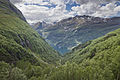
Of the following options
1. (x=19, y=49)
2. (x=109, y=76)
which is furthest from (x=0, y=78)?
(x=19, y=49)

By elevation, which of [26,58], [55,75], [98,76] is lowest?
[26,58]

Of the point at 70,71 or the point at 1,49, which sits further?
the point at 1,49

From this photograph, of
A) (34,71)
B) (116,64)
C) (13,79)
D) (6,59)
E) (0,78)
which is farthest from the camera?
(6,59)

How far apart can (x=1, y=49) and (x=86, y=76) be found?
122 metres

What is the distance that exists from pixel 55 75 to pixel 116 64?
4527 cm

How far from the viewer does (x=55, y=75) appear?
327 ft

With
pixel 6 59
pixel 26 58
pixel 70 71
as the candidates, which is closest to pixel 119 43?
pixel 70 71

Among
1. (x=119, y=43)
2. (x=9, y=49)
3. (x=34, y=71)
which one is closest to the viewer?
(x=34, y=71)

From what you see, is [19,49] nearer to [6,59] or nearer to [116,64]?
→ [6,59]

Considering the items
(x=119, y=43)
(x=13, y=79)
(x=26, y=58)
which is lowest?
(x=26, y=58)

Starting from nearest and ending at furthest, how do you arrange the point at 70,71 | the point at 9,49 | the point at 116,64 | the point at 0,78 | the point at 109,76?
the point at 109,76, the point at 116,64, the point at 0,78, the point at 70,71, the point at 9,49

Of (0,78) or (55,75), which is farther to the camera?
(55,75)

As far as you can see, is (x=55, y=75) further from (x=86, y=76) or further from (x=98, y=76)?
(x=98, y=76)

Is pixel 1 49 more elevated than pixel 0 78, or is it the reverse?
pixel 0 78
